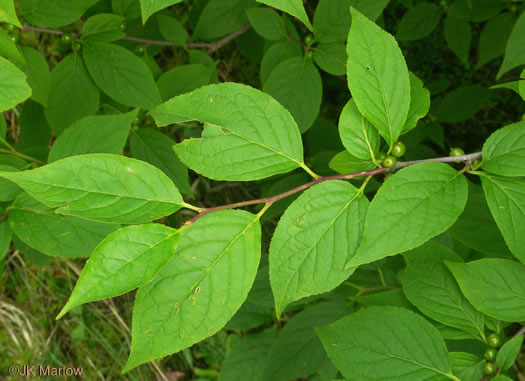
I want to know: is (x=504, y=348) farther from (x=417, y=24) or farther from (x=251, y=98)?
(x=417, y=24)

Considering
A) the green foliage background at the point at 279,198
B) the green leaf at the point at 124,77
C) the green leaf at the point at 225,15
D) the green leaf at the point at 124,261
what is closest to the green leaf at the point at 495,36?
the green foliage background at the point at 279,198

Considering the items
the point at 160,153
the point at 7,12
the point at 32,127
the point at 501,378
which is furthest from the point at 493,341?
the point at 32,127

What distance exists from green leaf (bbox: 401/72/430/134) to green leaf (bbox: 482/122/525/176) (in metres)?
0.16

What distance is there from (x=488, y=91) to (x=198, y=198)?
1.76 m

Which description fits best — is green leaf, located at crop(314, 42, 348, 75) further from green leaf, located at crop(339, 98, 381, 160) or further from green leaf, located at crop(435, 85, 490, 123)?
green leaf, located at crop(435, 85, 490, 123)

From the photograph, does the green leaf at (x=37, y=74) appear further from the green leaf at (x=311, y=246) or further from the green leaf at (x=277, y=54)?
the green leaf at (x=311, y=246)

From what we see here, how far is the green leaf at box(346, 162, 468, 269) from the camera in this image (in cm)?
84

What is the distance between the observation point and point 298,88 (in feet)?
5.36

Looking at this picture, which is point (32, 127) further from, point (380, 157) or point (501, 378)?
point (501, 378)

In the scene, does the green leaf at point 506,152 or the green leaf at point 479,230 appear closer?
the green leaf at point 506,152

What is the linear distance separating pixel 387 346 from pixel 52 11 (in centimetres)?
143

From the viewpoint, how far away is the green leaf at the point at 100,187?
0.80 meters

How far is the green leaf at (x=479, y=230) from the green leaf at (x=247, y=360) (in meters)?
0.97

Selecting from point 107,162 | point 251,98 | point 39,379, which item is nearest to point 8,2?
point 107,162
